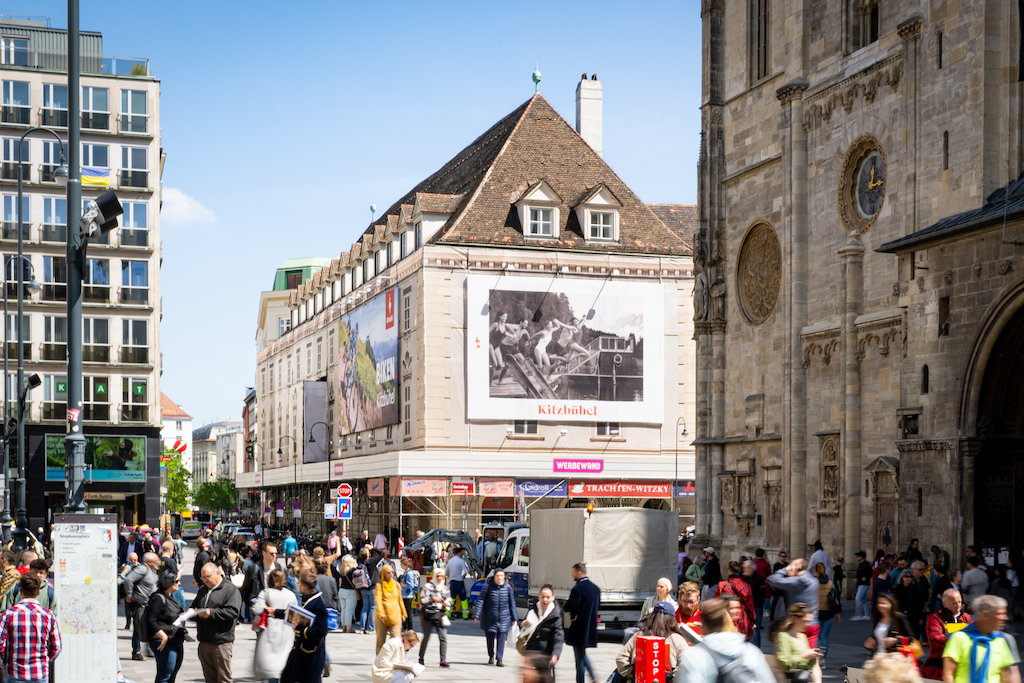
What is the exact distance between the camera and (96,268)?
5769 centimetres

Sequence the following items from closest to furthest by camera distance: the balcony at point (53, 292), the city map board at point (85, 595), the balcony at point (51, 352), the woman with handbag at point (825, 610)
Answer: the city map board at point (85, 595), the woman with handbag at point (825, 610), the balcony at point (51, 352), the balcony at point (53, 292)

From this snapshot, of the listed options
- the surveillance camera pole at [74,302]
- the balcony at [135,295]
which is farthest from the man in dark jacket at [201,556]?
the balcony at [135,295]

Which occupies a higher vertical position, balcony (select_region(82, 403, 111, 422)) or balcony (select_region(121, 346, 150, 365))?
balcony (select_region(121, 346, 150, 365))

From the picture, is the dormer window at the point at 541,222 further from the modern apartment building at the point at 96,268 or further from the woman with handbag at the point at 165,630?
the woman with handbag at the point at 165,630

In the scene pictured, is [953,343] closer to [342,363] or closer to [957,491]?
[957,491]

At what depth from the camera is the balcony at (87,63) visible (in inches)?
2311

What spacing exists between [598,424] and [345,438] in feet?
69.3

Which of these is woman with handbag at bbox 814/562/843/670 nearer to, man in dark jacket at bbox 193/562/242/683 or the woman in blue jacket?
the woman in blue jacket

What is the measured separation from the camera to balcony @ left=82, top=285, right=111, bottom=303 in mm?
57406

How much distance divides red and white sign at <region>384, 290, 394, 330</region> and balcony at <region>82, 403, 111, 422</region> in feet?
47.7

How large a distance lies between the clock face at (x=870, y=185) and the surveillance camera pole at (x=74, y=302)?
20413mm

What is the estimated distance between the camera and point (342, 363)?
77562mm

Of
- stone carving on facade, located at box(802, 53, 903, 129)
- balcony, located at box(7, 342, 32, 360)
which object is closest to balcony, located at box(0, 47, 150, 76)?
balcony, located at box(7, 342, 32, 360)

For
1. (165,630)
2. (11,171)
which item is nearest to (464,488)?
(11,171)
